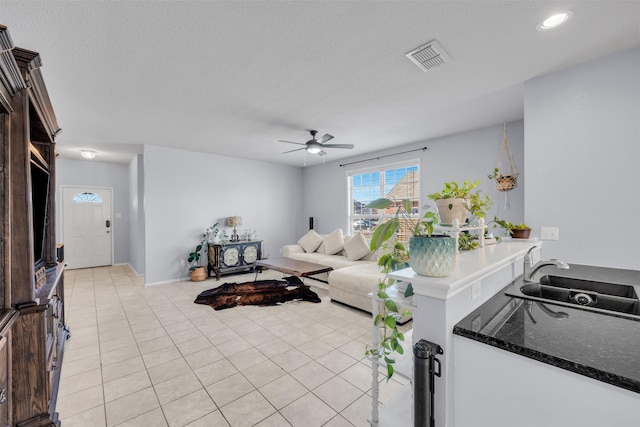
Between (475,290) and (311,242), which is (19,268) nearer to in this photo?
(475,290)

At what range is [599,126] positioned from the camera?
2154 mm

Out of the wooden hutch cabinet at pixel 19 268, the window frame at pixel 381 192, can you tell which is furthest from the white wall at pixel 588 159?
the wooden hutch cabinet at pixel 19 268

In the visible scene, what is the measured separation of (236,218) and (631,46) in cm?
566

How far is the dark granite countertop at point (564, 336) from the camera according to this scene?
759mm

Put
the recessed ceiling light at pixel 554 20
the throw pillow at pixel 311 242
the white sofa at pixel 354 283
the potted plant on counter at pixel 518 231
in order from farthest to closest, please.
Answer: the throw pillow at pixel 311 242 < the white sofa at pixel 354 283 < the potted plant on counter at pixel 518 231 < the recessed ceiling light at pixel 554 20

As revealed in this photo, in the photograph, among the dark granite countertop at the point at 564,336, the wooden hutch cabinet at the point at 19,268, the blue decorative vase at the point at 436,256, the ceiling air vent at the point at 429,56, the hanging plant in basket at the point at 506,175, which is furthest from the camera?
the hanging plant in basket at the point at 506,175

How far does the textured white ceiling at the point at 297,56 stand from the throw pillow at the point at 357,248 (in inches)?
83.8

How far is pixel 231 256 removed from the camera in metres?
5.35

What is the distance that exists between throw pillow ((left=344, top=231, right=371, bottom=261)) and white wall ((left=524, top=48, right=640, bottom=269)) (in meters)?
2.68

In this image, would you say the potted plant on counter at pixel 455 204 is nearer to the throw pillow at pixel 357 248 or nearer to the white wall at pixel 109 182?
the throw pillow at pixel 357 248

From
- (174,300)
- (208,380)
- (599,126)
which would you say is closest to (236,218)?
(174,300)

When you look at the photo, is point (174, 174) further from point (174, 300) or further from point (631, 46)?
point (631, 46)

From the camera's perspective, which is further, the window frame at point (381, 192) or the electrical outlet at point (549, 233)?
the window frame at point (381, 192)

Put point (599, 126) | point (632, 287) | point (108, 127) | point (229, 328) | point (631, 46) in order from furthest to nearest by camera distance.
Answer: point (108, 127) → point (229, 328) → point (599, 126) → point (631, 46) → point (632, 287)
